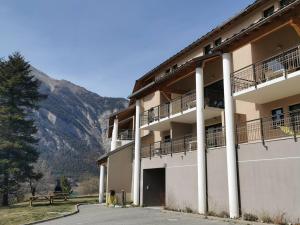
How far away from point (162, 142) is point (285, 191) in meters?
13.1

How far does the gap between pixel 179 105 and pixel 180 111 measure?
5.82 ft

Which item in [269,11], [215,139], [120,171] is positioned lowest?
Answer: [120,171]

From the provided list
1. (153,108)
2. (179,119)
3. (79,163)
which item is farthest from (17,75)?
(79,163)

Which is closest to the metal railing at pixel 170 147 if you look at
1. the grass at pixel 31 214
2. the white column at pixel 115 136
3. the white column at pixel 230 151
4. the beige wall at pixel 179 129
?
the beige wall at pixel 179 129

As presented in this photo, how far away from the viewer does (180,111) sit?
2203cm

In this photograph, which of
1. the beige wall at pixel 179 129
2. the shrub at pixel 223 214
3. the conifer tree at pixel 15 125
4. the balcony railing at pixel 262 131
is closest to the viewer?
the balcony railing at pixel 262 131

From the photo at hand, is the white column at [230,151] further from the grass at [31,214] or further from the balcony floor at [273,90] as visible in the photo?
the grass at [31,214]

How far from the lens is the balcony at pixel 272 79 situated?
570 inches

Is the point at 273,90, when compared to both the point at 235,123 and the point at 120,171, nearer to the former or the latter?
the point at 235,123

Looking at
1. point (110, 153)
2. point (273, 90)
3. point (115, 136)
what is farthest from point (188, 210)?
point (115, 136)

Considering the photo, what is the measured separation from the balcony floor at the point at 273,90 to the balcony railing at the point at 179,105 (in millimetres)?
4002

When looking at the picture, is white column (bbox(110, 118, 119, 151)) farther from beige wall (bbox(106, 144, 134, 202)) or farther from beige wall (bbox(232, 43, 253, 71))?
beige wall (bbox(232, 43, 253, 71))

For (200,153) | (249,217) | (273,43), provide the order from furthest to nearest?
(200,153)
(273,43)
(249,217)

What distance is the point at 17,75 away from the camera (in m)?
37.4
